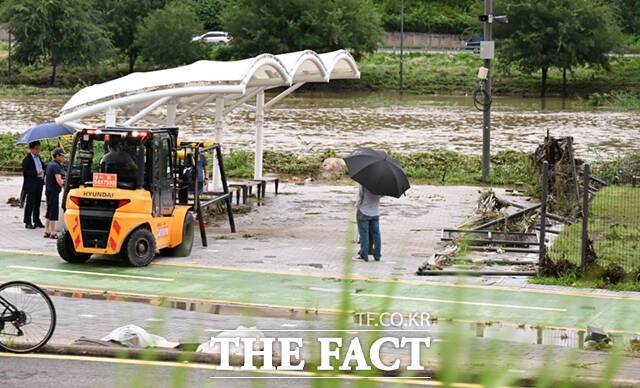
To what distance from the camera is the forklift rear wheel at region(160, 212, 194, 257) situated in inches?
627

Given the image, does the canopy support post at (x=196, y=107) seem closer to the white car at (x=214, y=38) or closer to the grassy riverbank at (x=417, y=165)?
the grassy riverbank at (x=417, y=165)

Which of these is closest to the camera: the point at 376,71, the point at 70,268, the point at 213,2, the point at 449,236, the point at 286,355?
the point at 286,355

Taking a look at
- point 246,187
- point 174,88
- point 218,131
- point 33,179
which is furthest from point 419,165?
point 33,179

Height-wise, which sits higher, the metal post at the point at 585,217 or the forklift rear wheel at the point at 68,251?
the metal post at the point at 585,217

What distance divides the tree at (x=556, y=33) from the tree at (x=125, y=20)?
34.8m

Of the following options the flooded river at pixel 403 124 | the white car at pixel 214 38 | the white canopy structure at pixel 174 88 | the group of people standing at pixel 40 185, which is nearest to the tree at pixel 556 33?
the flooded river at pixel 403 124

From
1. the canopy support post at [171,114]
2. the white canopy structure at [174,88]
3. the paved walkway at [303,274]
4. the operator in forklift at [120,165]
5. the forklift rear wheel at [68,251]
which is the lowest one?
the paved walkway at [303,274]

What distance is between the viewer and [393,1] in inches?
4402

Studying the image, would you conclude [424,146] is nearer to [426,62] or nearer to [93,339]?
[93,339]

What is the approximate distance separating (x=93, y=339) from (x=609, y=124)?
1761 inches

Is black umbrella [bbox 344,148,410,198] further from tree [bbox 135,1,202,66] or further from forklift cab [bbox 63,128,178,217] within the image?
tree [bbox 135,1,202,66]

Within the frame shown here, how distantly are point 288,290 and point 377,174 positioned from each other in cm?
302

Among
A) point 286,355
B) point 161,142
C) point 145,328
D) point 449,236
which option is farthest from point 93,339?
point 449,236

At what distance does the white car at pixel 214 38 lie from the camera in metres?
93.9
